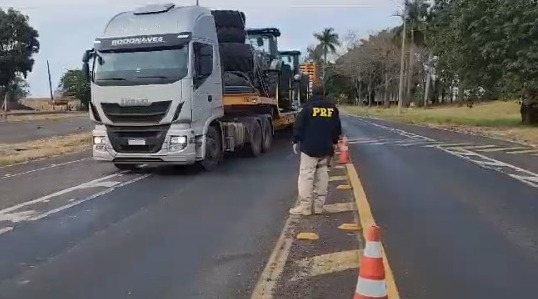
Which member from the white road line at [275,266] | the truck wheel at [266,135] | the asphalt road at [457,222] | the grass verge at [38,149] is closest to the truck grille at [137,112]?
the asphalt road at [457,222]

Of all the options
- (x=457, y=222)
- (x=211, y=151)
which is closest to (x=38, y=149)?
(x=211, y=151)

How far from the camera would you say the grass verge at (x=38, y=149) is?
18180 millimetres

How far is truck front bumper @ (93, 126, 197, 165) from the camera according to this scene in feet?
44.1

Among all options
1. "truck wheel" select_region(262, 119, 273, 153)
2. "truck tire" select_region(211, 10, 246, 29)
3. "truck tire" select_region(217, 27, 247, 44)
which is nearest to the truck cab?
"truck tire" select_region(217, 27, 247, 44)

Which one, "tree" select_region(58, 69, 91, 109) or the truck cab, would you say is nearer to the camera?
the truck cab

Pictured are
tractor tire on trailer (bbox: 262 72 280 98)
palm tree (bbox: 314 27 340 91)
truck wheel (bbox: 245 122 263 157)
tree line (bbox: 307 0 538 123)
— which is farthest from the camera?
palm tree (bbox: 314 27 340 91)

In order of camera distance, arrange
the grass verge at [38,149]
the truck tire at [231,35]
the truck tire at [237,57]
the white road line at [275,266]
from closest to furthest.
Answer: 1. the white road line at [275,266]
2. the truck tire at [237,57]
3. the truck tire at [231,35]
4. the grass verge at [38,149]

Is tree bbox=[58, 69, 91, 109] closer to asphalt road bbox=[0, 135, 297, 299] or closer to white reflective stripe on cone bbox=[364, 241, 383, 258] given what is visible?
asphalt road bbox=[0, 135, 297, 299]

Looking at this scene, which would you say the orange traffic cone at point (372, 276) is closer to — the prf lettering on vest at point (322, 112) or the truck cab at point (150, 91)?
the prf lettering on vest at point (322, 112)

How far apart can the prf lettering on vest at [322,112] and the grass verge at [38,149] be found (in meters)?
10.4

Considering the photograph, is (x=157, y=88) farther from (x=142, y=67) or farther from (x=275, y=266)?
(x=275, y=266)

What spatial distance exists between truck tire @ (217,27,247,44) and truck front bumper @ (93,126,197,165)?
4.60 metres

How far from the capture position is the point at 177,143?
13.4 metres

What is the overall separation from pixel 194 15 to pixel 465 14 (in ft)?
68.3
